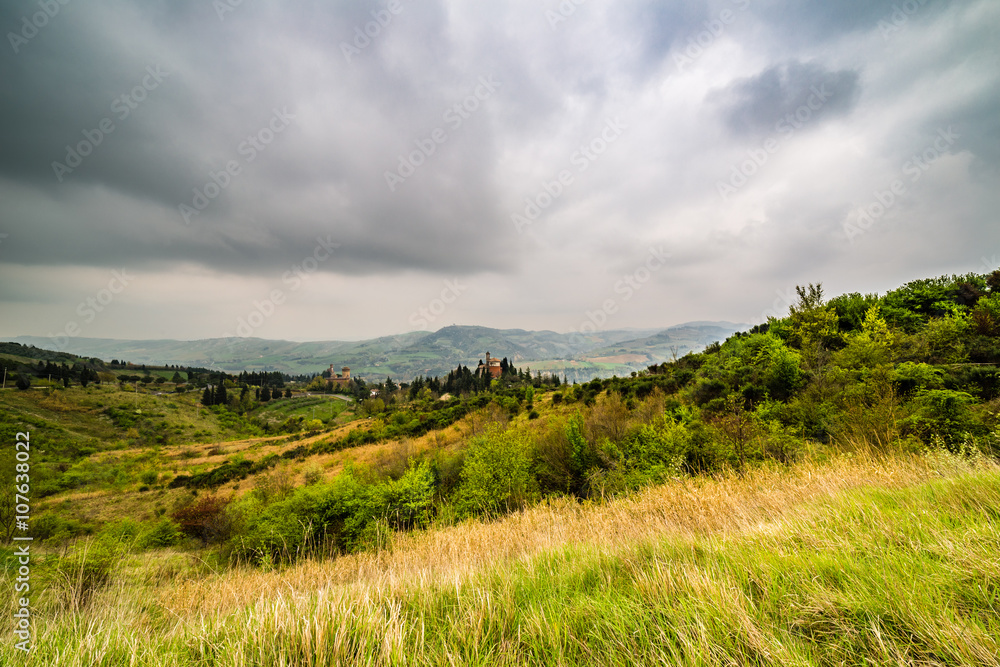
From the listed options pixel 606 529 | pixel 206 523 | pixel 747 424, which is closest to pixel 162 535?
pixel 206 523

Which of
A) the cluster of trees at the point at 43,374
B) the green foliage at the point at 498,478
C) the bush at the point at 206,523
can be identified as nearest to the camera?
the green foliage at the point at 498,478

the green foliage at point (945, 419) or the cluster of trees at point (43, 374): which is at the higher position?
the green foliage at point (945, 419)

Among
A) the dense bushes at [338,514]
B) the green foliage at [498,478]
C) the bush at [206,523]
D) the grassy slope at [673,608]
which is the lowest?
the bush at [206,523]

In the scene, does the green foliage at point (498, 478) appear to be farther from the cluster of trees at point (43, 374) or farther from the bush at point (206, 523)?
the cluster of trees at point (43, 374)

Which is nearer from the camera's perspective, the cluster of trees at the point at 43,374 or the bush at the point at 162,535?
the bush at the point at 162,535

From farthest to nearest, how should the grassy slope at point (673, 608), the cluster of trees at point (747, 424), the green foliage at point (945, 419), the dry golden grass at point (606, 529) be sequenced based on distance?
1. the cluster of trees at point (747, 424)
2. the green foliage at point (945, 419)
3. the dry golden grass at point (606, 529)
4. the grassy slope at point (673, 608)

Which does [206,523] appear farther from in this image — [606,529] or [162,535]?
[606,529]

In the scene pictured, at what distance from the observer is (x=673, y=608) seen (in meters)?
2.08

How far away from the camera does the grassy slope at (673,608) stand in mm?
1699

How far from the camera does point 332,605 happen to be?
2213 mm

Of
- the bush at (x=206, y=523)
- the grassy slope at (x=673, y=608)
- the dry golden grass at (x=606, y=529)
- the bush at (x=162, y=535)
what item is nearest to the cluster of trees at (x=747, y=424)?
the bush at (x=206, y=523)

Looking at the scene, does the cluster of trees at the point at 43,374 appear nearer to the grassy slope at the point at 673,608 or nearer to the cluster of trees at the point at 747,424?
the cluster of trees at the point at 747,424

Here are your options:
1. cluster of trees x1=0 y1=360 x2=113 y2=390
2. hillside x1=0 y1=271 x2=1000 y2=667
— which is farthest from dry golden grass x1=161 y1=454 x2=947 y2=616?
cluster of trees x1=0 y1=360 x2=113 y2=390

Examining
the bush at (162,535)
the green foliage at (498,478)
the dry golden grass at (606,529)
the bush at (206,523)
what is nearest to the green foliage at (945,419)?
the dry golden grass at (606,529)
